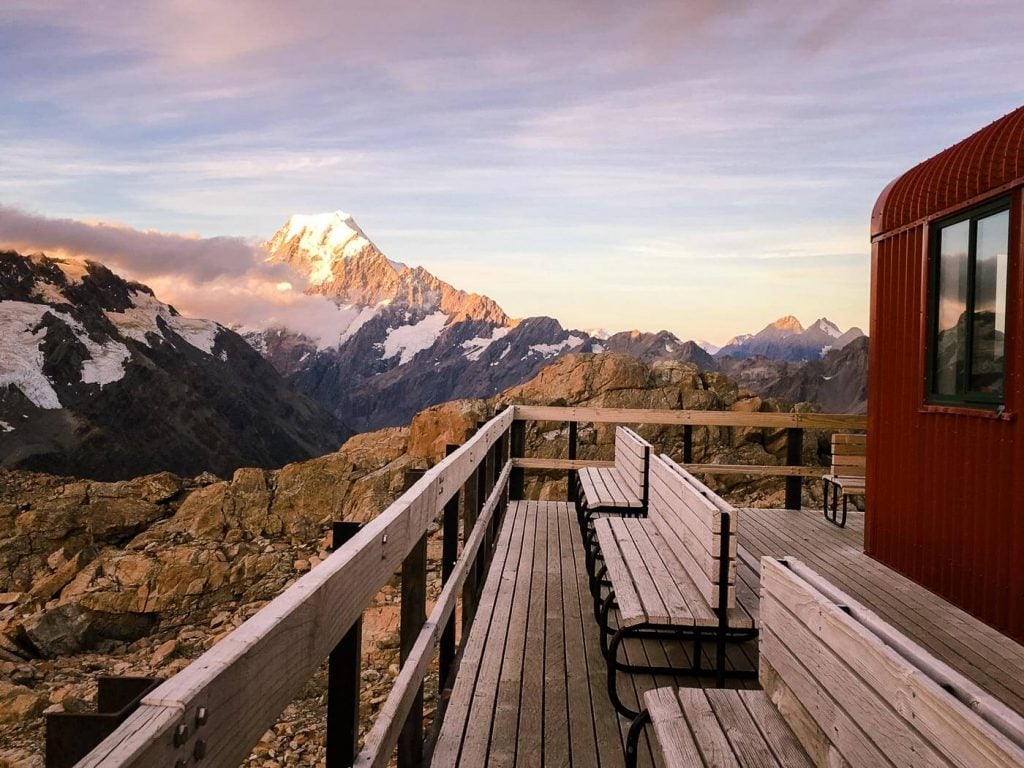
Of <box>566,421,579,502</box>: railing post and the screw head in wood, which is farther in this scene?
<box>566,421,579,502</box>: railing post

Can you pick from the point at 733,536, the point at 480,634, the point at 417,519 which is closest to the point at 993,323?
the point at 733,536

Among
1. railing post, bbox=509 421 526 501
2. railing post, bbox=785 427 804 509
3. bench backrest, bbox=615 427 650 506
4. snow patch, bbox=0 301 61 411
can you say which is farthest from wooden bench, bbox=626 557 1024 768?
snow patch, bbox=0 301 61 411

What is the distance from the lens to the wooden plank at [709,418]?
9.27 meters

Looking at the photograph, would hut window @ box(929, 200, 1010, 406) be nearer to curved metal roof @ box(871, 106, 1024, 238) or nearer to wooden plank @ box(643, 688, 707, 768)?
curved metal roof @ box(871, 106, 1024, 238)

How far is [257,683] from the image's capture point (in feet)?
4.21

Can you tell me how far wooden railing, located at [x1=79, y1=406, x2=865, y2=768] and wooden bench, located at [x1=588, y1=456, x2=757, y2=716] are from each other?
0.84 m

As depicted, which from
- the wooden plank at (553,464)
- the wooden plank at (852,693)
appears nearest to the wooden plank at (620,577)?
the wooden plank at (852,693)

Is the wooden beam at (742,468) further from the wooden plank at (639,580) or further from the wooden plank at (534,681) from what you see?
the wooden plank at (639,580)

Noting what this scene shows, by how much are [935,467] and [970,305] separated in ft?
4.06

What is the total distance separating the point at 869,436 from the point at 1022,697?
321cm

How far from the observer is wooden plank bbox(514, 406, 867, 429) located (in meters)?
9.27

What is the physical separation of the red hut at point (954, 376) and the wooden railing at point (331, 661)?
11.3ft

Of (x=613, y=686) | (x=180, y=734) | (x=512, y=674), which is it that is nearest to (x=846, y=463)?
(x=512, y=674)

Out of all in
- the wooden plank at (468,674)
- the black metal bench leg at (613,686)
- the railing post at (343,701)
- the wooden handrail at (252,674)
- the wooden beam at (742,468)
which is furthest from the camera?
the wooden beam at (742,468)
